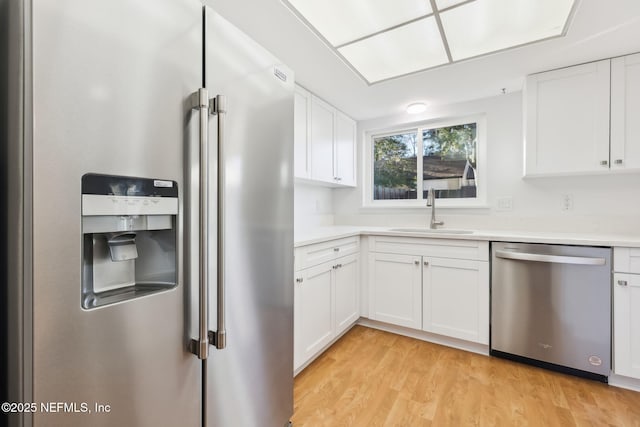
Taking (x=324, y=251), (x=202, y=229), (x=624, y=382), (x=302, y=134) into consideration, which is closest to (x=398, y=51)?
(x=302, y=134)

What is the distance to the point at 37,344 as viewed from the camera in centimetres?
54

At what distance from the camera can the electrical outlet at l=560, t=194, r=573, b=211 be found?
7.40 feet

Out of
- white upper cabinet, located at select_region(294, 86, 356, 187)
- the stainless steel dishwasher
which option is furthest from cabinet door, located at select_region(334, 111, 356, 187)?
the stainless steel dishwasher

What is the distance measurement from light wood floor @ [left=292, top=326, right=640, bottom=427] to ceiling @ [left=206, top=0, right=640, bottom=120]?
83.4 inches

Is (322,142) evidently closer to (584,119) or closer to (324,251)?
(324,251)

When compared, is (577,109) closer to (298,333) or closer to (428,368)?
(428,368)

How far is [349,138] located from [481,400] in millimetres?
2529

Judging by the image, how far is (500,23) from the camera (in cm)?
161

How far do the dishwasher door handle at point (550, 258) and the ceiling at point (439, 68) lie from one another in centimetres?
135

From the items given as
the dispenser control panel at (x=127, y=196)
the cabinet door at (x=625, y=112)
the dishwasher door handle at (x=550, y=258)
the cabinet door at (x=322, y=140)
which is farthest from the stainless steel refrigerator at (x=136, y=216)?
the cabinet door at (x=625, y=112)

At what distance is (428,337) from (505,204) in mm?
1380

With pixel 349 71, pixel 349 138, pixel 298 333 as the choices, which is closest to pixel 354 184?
pixel 349 138

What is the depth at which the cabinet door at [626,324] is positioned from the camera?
Result: 1623 millimetres

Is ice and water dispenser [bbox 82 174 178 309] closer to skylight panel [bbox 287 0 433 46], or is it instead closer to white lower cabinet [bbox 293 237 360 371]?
white lower cabinet [bbox 293 237 360 371]
